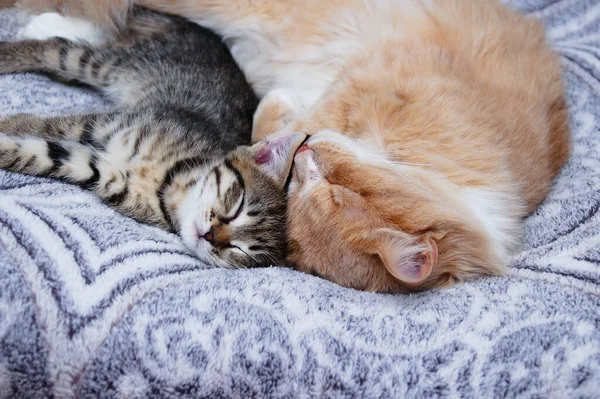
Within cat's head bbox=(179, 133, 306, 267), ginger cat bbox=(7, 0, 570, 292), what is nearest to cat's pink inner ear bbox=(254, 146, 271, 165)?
cat's head bbox=(179, 133, 306, 267)

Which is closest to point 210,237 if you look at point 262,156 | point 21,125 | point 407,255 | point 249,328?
point 262,156

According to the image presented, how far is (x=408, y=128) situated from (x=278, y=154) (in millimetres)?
332

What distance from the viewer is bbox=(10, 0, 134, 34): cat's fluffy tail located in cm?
186

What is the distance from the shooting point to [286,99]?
5.81ft

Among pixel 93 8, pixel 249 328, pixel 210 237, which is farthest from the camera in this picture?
pixel 93 8

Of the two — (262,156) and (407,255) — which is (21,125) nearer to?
(262,156)

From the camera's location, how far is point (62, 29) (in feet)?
6.28

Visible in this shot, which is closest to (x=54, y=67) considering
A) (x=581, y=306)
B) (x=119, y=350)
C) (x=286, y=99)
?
(x=286, y=99)

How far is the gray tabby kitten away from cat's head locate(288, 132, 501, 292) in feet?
0.34

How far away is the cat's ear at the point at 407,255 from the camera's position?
1.11m

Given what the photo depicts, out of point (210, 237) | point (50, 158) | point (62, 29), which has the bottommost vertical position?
point (210, 237)

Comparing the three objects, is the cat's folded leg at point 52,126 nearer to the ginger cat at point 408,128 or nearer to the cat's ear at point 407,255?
the ginger cat at point 408,128

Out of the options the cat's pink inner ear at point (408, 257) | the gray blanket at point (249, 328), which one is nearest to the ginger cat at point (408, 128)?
the cat's pink inner ear at point (408, 257)

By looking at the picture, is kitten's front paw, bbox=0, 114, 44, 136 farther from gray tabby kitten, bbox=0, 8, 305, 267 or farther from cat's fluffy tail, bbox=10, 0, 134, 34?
cat's fluffy tail, bbox=10, 0, 134, 34
